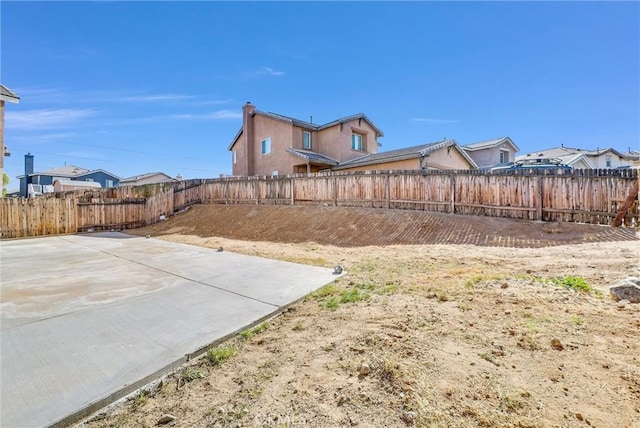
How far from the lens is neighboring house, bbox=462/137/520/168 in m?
26.0

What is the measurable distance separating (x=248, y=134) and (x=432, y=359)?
2224 centimetres

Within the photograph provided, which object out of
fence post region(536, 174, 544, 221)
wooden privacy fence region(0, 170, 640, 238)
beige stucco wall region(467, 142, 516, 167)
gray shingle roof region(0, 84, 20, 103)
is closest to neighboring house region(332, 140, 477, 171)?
wooden privacy fence region(0, 170, 640, 238)

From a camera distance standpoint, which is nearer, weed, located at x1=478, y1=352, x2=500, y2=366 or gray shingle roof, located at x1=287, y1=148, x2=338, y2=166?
weed, located at x1=478, y1=352, x2=500, y2=366

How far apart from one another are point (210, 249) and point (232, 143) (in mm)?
18536

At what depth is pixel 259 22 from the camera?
39.4ft

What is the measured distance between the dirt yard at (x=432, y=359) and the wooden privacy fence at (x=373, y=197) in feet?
11.3

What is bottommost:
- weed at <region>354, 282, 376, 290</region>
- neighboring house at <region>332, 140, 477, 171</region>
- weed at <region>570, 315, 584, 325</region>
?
weed at <region>354, 282, 376, 290</region>

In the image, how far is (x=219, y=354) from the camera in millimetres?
2520

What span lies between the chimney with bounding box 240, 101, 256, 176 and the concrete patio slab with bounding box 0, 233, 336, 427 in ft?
53.8

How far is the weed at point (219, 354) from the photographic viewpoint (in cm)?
246

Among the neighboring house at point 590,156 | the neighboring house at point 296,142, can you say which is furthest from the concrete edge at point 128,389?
the neighboring house at point 590,156

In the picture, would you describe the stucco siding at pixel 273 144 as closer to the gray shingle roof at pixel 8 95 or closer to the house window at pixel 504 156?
the gray shingle roof at pixel 8 95

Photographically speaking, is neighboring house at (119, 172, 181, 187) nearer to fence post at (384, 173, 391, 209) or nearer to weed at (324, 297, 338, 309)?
fence post at (384, 173, 391, 209)

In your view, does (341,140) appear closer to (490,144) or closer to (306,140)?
(306,140)
